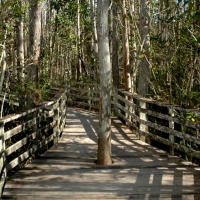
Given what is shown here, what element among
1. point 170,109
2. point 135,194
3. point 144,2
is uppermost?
point 144,2

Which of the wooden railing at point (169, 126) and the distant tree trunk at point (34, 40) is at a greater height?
the distant tree trunk at point (34, 40)

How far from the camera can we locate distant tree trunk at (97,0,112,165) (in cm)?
645

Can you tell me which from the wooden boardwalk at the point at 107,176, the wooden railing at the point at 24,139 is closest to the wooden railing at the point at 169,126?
the wooden boardwalk at the point at 107,176

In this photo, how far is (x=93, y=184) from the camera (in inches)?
219

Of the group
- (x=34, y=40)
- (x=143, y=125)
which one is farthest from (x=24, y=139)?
(x=34, y=40)

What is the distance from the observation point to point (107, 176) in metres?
5.96

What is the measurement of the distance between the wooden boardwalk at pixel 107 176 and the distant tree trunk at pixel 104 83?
0.99 feet

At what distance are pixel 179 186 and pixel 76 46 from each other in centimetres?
1657

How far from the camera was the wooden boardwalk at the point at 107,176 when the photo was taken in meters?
5.15

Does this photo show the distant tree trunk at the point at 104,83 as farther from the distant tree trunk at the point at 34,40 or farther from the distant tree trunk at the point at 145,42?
the distant tree trunk at the point at 34,40

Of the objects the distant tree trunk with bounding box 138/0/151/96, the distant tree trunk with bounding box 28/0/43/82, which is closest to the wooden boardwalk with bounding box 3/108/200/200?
the distant tree trunk with bounding box 138/0/151/96

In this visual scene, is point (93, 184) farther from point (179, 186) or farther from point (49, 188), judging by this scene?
point (179, 186)

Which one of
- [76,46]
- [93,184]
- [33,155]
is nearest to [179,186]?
[93,184]

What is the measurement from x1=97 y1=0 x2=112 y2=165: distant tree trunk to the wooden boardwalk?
0.99ft
